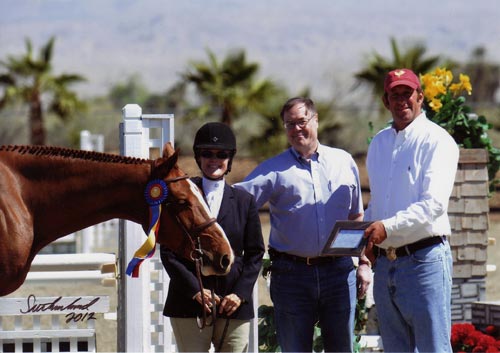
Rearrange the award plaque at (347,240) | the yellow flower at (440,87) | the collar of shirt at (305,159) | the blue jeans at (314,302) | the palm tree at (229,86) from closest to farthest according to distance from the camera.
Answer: the award plaque at (347,240), the blue jeans at (314,302), the collar of shirt at (305,159), the yellow flower at (440,87), the palm tree at (229,86)

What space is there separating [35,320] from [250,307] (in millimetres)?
1880

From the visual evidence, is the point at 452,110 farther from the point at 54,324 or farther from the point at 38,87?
the point at 38,87

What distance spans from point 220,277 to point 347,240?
607 millimetres

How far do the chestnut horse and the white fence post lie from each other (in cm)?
133

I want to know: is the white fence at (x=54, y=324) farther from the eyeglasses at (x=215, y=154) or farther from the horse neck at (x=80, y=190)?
the eyeglasses at (x=215, y=154)

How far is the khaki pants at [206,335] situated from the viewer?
482cm

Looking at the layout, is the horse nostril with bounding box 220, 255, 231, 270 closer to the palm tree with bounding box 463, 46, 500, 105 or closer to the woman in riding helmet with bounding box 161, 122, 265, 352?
the woman in riding helmet with bounding box 161, 122, 265, 352

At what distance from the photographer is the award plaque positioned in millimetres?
4746

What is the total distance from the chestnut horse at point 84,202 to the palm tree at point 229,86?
70.3 ft

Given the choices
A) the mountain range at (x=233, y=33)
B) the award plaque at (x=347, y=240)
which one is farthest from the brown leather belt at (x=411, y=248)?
the mountain range at (x=233, y=33)

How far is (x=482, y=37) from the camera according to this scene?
100625 millimetres

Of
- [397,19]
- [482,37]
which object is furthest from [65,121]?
[397,19]

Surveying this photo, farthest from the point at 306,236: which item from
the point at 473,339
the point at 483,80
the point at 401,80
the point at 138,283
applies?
the point at 483,80

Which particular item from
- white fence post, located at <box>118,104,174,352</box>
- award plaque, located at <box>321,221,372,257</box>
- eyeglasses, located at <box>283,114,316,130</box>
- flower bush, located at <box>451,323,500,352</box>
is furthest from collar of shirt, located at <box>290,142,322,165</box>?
flower bush, located at <box>451,323,500,352</box>
